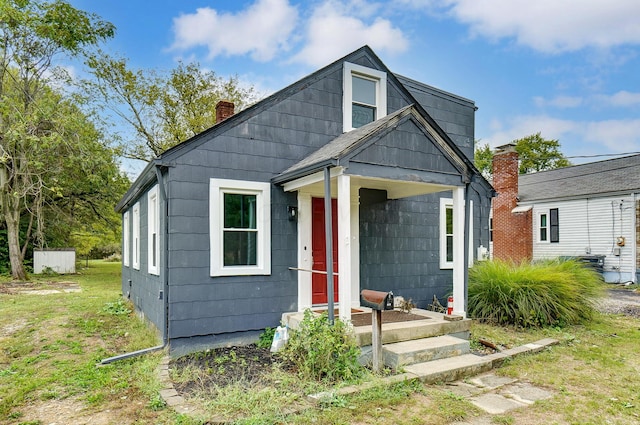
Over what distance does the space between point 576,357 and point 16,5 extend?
1940 cm

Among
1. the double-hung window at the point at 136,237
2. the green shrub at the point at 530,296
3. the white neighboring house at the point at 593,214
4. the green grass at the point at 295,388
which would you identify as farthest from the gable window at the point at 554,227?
the double-hung window at the point at 136,237

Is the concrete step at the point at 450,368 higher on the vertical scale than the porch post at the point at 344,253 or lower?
lower

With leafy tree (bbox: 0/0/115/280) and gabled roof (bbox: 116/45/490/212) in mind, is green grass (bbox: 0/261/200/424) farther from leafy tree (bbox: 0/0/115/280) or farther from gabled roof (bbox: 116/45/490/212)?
leafy tree (bbox: 0/0/115/280)

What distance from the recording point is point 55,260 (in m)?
19.1

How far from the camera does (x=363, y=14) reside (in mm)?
10289

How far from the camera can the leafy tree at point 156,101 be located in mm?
21062

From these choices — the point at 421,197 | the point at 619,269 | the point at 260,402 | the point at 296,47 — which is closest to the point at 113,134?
the point at 296,47

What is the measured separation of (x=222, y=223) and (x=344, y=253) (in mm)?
1935

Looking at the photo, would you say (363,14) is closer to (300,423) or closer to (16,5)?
(300,423)

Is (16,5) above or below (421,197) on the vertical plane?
above

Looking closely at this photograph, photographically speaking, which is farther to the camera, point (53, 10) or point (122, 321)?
point (53, 10)

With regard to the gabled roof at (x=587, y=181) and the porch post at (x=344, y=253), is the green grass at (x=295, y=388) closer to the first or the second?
the porch post at (x=344, y=253)

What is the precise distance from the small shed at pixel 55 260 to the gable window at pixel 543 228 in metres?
22.1

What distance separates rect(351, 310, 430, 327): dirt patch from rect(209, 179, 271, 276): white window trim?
152 centimetres
